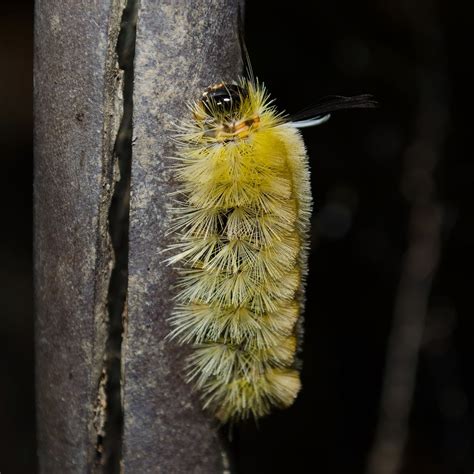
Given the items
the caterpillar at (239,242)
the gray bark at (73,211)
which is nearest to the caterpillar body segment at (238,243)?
the caterpillar at (239,242)

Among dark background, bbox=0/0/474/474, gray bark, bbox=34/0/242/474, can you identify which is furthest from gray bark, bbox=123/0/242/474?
dark background, bbox=0/0/474/474

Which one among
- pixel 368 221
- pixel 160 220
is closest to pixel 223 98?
pixel 160 220

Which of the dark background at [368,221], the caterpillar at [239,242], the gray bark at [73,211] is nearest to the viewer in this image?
the gray bark at [73,211]

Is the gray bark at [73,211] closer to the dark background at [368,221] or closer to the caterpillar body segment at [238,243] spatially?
the caterpillar body segment at [238,243]

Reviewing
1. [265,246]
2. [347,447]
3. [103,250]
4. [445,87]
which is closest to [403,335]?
[347,447]

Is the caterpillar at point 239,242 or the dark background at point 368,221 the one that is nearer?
the caterpillar at point 239,242

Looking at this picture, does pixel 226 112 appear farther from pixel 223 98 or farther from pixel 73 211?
pixel 73 211

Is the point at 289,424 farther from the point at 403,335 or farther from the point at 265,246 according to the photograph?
the point at 265,246
